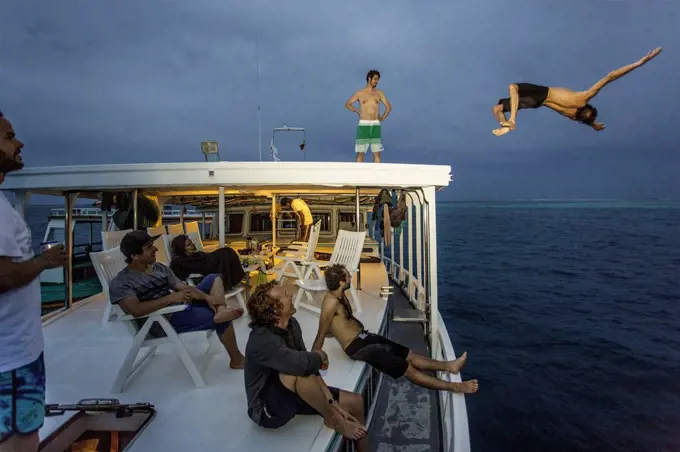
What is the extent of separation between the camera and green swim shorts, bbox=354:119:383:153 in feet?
23.2

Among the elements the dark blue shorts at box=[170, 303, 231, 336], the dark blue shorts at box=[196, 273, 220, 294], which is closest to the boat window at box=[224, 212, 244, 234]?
the dark blue shorts at box=[196, 273, 220, 294]

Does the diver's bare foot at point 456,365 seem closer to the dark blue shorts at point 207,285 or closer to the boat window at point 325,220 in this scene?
the dark blue shorts at point 207,285

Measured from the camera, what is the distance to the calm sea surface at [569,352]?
743 centimetres

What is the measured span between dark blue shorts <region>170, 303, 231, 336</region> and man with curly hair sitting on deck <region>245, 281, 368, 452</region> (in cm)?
104

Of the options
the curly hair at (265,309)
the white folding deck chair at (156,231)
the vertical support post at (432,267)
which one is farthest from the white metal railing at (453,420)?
the white folding deck chair at (156,231)

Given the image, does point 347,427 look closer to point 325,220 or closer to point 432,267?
point 432,267

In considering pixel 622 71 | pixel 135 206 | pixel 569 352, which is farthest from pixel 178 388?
pixel 569 352

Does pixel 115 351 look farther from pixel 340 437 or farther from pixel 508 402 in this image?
pixel 508 402

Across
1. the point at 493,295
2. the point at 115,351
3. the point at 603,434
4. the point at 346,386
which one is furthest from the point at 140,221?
the point at 493,295

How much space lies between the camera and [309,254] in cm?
650

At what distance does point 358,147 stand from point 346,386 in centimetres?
445

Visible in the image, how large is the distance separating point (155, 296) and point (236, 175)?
215 centimetres

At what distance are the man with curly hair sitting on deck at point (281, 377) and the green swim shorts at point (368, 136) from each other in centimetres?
473

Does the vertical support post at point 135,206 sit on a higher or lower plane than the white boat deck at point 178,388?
higher
